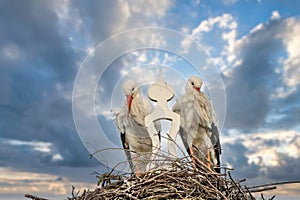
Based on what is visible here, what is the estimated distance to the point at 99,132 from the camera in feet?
9.61

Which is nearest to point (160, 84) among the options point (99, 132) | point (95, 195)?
point (99, 132)

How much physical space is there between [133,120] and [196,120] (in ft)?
1.70

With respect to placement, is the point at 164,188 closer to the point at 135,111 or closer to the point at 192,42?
the point at 192,42

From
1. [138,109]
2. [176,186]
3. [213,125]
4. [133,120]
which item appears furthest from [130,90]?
[176,186]

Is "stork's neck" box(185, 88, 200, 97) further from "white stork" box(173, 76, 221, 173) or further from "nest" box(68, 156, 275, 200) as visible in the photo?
"nest" box(68, 156, 275, 200)

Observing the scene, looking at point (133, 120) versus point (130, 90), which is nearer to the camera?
point (130, 90)

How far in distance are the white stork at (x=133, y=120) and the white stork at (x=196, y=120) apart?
0.87 ft

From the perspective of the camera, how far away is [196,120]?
366cm

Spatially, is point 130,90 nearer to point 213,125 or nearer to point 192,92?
point 192,92

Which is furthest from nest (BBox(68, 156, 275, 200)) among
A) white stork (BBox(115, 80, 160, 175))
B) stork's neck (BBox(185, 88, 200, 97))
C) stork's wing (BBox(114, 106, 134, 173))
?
stork's neck (BBox(185, 88, 200, 97))

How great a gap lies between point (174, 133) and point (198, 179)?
994mm

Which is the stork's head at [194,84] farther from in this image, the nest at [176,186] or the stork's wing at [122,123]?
the nest at [176,186]

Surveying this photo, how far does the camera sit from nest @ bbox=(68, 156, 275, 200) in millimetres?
1754

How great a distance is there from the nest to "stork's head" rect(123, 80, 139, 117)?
129cm
